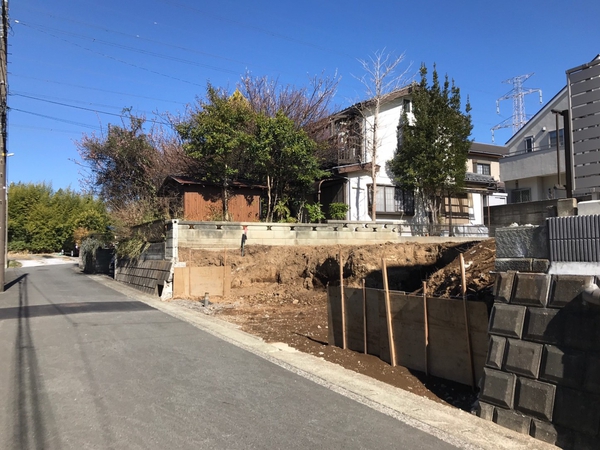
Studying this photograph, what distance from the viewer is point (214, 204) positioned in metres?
21.5

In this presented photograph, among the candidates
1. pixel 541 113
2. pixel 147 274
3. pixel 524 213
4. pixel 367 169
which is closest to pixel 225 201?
pixel 147 274

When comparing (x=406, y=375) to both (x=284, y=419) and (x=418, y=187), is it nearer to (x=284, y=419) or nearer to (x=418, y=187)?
(x=284, y=419)

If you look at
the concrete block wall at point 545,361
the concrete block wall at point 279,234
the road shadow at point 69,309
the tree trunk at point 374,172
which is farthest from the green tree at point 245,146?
the concrete block wall at point 545,361

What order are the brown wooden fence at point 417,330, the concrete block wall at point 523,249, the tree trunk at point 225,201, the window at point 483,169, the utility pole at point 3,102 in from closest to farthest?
1. the concrete block wall at point 523,249
2. the brown wooden fence at point 417,330
3. the utility pole at point 3,102
4. the tree trunk at point 225,201
5. the window at point 483,169

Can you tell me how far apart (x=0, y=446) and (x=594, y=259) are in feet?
19.5

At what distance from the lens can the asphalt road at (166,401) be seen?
441 cm

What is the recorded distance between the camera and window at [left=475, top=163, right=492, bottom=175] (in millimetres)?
31125

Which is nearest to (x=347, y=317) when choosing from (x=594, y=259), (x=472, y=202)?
(x=594, y=259)

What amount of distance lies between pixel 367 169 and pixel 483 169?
1106 centimetres

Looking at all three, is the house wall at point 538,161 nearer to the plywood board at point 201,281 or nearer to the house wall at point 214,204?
the house wall at point 214,204

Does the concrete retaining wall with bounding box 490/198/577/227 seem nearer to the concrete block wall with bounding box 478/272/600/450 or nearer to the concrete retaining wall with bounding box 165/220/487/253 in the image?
the concrete retaining wall with bounding box 165/220/487/253

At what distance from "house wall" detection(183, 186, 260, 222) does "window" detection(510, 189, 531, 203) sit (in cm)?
1725

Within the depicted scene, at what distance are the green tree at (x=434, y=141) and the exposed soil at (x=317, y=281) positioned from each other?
26.7ft

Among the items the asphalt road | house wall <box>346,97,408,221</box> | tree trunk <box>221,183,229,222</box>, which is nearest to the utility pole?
tree trunk <box>221,183,229,222</box>
